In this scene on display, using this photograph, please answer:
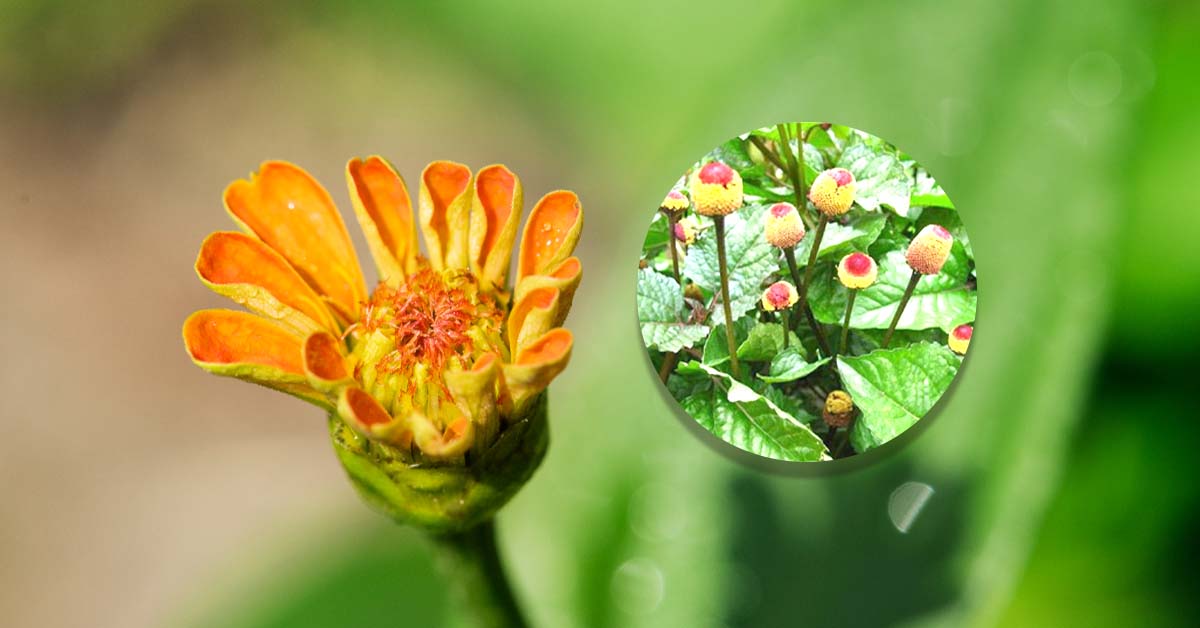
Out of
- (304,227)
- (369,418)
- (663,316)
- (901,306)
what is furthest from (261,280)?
(901,306)

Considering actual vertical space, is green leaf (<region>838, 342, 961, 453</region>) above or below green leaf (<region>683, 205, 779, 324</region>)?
below

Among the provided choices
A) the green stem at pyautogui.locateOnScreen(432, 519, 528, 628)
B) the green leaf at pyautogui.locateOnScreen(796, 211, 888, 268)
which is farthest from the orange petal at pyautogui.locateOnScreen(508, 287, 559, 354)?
the green leaf at pyautogui.locateOnScreen(796, 211, 888, 268)

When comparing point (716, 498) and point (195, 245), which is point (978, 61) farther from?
point (195, 245)

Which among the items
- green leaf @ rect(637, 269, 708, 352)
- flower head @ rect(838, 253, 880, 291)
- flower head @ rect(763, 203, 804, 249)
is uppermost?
flower head @ rect(763, 203, 804, 249)

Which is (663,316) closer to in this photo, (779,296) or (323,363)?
(779,296)

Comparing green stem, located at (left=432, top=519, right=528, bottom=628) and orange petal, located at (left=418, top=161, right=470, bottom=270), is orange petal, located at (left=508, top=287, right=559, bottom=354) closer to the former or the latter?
orange petal, located at (left=418, top=161, right=470, bottom=270)

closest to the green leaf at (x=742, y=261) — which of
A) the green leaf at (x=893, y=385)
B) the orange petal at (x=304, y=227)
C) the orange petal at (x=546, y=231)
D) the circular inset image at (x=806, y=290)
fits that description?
the circular inset image at (x=806, y=290)

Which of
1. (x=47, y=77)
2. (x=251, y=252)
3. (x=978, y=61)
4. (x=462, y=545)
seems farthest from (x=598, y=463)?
(x=47, y=77)

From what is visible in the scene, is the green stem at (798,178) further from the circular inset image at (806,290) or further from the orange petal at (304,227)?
the orange petal at (304,227)
